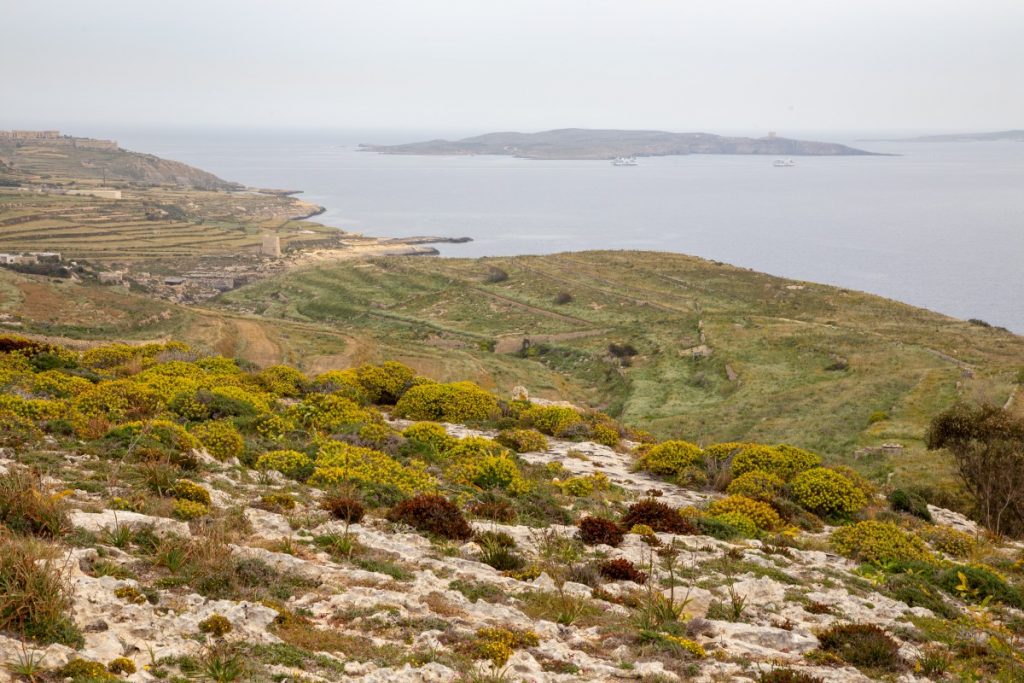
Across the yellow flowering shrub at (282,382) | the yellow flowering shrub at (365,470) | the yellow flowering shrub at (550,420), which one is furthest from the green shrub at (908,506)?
the yellow flowering shrub at (282,382)

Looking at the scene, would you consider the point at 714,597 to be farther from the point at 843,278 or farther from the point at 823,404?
the point at 843,278

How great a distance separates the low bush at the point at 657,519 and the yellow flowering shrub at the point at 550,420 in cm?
953

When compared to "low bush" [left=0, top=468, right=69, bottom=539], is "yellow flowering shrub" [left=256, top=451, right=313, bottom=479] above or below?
below

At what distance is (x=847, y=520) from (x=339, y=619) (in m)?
15.1

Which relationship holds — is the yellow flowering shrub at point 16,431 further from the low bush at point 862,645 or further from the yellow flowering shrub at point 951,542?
the yellow flowering shrub at point 951,542

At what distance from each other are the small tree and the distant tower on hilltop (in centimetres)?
12900

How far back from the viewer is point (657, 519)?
651 inches

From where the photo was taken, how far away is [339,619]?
973cm

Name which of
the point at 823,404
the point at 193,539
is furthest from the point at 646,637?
the point at 823,404

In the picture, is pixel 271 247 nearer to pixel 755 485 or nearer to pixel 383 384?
pixel 383 384

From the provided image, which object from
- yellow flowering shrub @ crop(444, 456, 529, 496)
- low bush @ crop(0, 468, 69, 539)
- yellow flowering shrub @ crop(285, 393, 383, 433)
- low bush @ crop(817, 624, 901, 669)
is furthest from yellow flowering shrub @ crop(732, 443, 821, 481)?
low bush @ crop(0, 468, 69, 539)

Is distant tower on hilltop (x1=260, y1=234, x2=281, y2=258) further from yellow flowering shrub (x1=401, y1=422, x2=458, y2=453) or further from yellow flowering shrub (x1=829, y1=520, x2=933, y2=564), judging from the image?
yellow flowering shrub (x1=829, y1=520, x2=933, y2=564)

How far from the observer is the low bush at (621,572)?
12914 mm

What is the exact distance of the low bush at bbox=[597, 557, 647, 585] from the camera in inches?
508
